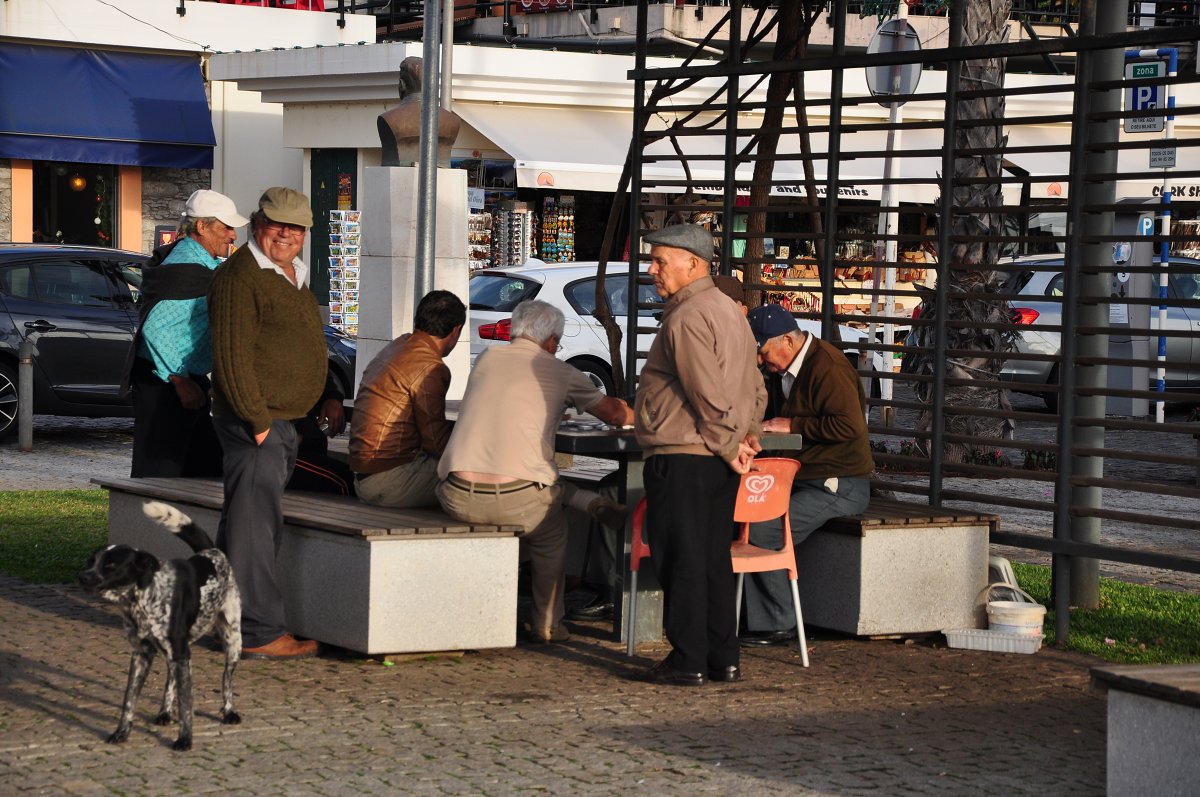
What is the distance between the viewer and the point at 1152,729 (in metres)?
5.55

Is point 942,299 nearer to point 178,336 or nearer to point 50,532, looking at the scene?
point 178,336

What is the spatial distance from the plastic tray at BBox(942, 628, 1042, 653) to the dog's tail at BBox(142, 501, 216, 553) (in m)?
→ 3.65

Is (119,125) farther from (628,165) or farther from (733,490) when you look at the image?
(733,490)

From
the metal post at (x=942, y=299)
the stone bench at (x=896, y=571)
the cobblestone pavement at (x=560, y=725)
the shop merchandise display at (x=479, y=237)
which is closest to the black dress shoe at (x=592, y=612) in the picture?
the cobblestone pavement at (x=560, y=725)

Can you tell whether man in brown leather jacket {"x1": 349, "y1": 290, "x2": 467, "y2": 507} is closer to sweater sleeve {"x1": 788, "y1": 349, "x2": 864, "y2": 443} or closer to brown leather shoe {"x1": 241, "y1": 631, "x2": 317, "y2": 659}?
brown leather shoe {"x1": 241, "y1": 631, "x2": 317, "y2": 659}

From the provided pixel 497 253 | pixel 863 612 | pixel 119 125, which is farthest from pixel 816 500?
pixel 119 125

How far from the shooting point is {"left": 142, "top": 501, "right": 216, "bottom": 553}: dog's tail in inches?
255

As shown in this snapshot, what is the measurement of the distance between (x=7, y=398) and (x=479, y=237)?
9530mm

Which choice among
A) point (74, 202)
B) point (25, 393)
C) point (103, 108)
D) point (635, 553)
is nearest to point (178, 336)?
point (635, 553)

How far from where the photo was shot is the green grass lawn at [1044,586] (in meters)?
8.60

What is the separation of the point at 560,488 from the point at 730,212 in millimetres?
2877

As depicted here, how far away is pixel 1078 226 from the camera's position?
8.57 meters

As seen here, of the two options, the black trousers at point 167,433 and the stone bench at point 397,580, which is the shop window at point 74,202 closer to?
the black trousers at point 167,433

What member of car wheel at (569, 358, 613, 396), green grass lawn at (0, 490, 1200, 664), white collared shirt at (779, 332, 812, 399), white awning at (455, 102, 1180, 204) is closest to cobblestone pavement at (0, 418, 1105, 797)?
green grass lawn at (0, 490, 1200, 664)
